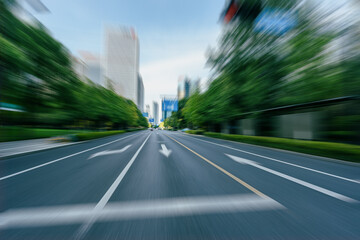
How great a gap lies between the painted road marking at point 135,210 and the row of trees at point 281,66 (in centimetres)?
1070

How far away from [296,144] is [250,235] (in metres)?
9.13

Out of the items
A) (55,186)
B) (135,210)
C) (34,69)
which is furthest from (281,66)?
(34,69)

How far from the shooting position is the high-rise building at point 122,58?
72.5 meters

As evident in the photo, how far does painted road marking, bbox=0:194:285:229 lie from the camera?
2068mm

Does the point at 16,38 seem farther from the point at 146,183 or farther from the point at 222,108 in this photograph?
the point at 222,108

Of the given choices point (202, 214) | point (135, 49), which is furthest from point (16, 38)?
point (135, 49)

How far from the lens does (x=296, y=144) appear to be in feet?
27.1

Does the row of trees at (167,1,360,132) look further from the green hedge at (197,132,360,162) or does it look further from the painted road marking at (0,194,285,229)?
the painted road marking at (0,194,285,229)

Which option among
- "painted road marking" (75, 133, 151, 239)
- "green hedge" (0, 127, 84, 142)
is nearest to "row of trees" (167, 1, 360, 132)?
"painted road marking" (75, 133, 151, 239)

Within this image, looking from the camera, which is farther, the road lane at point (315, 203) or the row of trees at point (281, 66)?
the row of trees at point (281, 66)

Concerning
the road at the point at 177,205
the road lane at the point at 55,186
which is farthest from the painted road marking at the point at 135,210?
the road lane at the point at 55,186

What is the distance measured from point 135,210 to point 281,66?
15380 mm

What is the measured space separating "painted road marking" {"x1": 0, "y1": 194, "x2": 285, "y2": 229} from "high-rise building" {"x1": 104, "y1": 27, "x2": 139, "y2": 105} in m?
72.3

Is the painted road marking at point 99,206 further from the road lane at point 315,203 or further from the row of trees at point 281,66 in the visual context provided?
the row of trees at point 281,66
